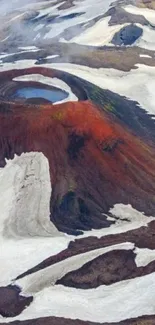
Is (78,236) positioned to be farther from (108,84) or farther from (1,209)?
(108,84)

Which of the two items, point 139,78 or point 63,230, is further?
point 139,78

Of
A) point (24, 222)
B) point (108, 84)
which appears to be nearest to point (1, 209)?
point (24, 222)

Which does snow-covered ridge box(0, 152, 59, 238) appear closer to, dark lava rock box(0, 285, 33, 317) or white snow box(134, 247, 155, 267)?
dark lava rock box(0, 285, 33, 317)

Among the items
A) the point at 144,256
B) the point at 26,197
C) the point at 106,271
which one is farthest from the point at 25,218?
the point at 144,256

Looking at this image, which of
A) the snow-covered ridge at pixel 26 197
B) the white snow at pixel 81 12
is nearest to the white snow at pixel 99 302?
A: the snow-covered ridge at pixel 26 197

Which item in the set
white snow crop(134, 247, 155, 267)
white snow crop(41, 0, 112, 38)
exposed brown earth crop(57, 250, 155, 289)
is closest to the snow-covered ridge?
exposed brown earth crop(57, 250, 155, 289)

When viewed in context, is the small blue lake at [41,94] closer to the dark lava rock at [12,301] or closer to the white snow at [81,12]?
the dark lava rock at [12,301]

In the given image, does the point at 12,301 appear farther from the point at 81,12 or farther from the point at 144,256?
the point at 81,12
